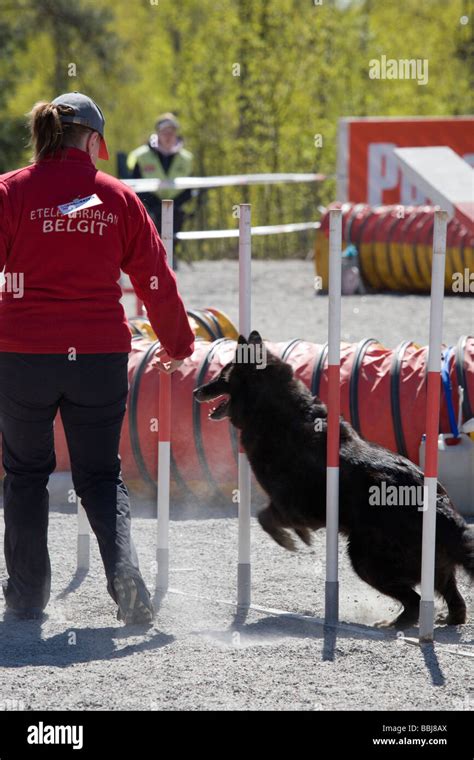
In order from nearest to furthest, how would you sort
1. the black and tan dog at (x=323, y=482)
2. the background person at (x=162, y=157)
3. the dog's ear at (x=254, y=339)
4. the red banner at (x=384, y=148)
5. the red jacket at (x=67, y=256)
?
the red jacket at (x=67, y=256), the black and tan dog at (x=323, y=482), the dog's ear at (x=254, y=339), the background person at (x=162, y=157), the red banner at (x=384, y=148)

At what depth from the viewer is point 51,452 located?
13.0 ft

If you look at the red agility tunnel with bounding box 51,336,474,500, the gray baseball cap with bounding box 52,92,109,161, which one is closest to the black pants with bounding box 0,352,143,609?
the gray baseball cap with bounding box 52,92,109,161

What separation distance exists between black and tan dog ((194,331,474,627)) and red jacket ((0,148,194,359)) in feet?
2.27

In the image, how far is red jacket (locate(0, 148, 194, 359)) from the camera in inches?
143

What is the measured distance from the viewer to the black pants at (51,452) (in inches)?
148

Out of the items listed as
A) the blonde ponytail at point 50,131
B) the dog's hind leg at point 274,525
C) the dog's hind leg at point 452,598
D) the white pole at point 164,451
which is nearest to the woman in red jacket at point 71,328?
the blonde ponytail at point 50,131

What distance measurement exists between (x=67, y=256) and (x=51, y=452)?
76 centimetres

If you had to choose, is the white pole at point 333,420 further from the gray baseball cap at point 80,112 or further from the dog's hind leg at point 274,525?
the gray baseball cap at point 80,112

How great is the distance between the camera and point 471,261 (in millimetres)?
13078

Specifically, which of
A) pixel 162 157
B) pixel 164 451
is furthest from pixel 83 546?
pixel 162 157

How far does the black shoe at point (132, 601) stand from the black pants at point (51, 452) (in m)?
0.03

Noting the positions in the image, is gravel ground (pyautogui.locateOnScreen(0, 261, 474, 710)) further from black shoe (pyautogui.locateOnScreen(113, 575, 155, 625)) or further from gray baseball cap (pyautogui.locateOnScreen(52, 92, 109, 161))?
gray baseball cap (pyautogui.locateOnScreen(52, 92, 109, 161))
